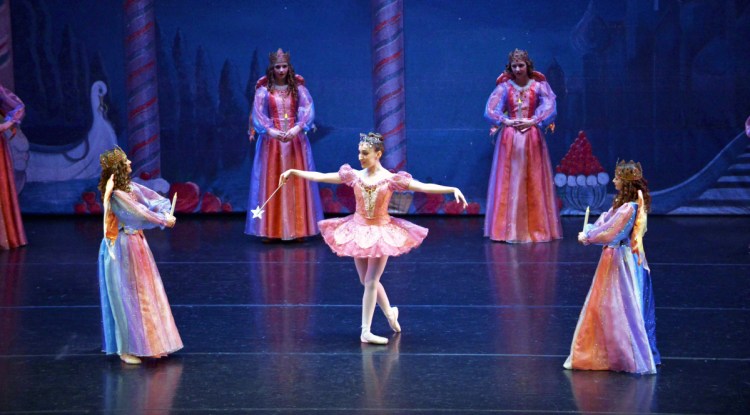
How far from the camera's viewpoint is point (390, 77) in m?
10.8

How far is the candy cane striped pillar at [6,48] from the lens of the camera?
10.8m

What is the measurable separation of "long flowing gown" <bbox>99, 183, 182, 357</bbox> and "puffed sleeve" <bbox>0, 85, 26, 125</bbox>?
3813 mm

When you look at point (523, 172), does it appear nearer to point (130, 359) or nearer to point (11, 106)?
point (11, 106)

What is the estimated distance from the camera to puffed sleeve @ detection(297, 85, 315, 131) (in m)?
9.26

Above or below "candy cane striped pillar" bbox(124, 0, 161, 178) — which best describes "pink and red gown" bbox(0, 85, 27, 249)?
below

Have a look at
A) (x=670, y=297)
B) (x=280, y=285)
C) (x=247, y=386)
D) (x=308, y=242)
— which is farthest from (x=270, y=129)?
(x=247, y=386)

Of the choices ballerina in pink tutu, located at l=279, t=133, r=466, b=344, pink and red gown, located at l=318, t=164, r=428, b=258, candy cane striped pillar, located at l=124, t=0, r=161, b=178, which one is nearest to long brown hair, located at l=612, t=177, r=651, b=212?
ballerina in pink tutu, located at l=279, t=133, r=466, b=344

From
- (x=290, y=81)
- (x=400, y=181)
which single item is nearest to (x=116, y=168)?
(x=400, y=181)

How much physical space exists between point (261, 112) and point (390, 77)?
6.03 ft

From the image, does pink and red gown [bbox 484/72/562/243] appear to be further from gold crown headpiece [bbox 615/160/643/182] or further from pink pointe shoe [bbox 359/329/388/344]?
gold crown headpiece [bbox 615/160/643/182]

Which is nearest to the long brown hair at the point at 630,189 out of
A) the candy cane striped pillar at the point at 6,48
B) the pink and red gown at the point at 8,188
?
the pink and red gown at the point at 8,188

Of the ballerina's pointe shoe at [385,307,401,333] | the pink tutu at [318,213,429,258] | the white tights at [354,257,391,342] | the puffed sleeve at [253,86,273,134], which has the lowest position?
the ballerina's pointe shoe at [385,307,401,333]

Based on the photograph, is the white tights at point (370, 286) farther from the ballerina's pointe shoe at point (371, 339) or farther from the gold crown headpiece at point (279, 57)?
the gold crown headpiece at point (279, 57)

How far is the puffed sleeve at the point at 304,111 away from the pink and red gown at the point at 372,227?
324cm
